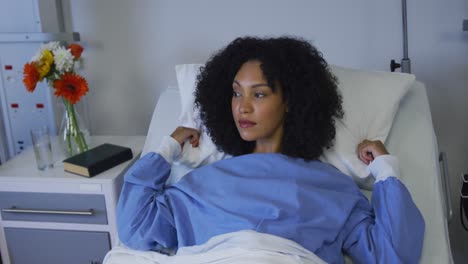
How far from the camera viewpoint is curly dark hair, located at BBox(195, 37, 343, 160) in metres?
1.28

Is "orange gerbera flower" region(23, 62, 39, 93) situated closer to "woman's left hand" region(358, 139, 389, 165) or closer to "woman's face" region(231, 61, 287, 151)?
"woman's face" region(231, 61, 287, 151)

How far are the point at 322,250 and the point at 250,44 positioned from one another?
60 cm

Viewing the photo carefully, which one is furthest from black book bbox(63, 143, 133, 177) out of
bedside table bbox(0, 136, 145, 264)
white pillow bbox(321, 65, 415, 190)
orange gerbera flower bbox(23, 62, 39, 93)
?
white pillow bbox(321, 65, 415, 190)

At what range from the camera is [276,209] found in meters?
1.14

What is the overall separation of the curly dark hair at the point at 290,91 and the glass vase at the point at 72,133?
59 centimetres

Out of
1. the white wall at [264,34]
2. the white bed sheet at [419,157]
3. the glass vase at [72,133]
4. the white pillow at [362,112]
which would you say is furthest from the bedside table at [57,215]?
the white pillow at [362,112]

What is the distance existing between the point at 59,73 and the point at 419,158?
1.23 m

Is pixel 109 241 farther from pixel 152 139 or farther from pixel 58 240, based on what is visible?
pixel 152 139

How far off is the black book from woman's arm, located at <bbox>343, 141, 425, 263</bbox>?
0.87 meters

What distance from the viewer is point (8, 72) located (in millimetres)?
1938

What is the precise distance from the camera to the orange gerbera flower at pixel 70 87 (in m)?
1.63

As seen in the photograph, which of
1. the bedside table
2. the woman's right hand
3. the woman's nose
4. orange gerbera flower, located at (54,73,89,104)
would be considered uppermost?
orange gerbera flower, located at (54,73,89,104)

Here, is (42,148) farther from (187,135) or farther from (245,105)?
(245,105)

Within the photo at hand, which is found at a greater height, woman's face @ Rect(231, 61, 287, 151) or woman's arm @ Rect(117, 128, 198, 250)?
woman's face @ Rect(231, 61, 287, 151)
